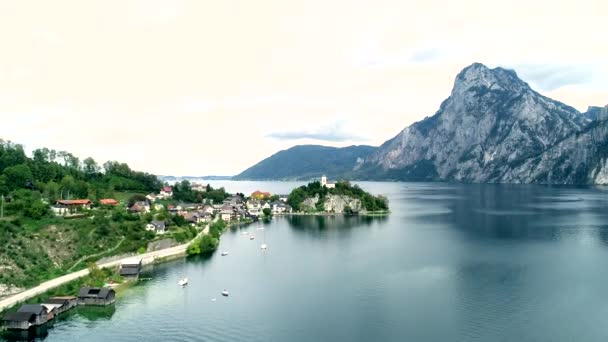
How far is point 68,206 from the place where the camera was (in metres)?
85.8

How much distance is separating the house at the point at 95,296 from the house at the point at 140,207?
42.6 metres

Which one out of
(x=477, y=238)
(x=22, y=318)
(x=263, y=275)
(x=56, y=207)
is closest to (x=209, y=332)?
(x=22, y=318)

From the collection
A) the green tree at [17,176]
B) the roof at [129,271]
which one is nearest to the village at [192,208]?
the green tree at [17,176]

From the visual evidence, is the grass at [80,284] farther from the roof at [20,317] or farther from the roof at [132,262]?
the roof at [20,317]

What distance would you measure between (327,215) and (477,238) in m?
54.4

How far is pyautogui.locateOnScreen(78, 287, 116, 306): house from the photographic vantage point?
51375 millimetres

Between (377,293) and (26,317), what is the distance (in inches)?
1353

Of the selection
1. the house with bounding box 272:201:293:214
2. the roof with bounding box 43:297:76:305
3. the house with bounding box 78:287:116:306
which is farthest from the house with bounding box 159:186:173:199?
the roof with bounding box 43:297:76:305

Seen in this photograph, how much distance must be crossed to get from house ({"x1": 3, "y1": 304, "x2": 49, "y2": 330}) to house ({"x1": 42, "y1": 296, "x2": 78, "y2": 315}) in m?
1.81

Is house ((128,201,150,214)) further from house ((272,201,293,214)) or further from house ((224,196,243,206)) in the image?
house ((272,201,293,214))

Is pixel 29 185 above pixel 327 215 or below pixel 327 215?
above

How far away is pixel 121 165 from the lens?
5610 inches

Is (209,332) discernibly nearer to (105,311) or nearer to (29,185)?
(105,311)

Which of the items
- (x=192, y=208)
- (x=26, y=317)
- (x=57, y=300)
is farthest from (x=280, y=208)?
(x=26, y=317)
